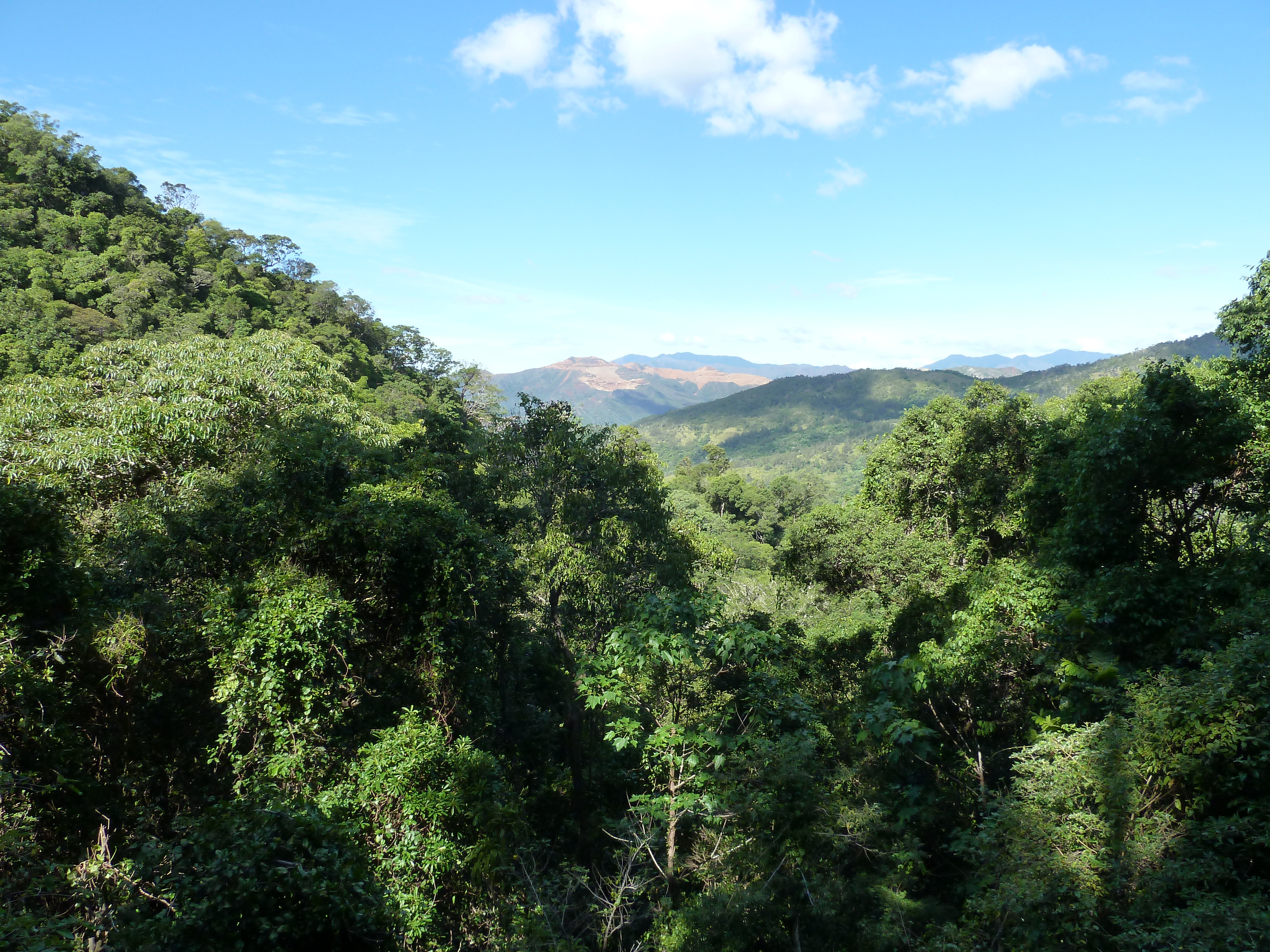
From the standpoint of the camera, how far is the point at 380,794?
5.27 metres

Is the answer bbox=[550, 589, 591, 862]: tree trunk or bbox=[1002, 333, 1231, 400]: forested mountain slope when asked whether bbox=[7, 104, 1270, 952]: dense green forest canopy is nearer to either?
bbox=[550, 589, 591, 862]: tree trunk

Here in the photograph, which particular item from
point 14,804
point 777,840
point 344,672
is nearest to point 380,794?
point 344,672

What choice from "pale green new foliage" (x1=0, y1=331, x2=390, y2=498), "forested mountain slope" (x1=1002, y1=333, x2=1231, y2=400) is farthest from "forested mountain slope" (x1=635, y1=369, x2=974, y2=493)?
"pale green new foliage" (x1=0, y1=331, x2=390, y2=498)

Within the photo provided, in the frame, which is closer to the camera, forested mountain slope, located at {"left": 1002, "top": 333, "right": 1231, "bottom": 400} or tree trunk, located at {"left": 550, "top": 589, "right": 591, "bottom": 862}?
tree trunk, located at {"left": 550, "top": 589, "right": 591, "bottom": 862}

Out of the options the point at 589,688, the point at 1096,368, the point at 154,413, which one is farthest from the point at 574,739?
the point at 1096,368

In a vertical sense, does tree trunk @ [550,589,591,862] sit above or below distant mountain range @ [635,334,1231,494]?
below

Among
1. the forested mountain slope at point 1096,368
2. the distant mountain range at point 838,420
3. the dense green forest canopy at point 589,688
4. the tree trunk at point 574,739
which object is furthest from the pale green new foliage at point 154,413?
the forested mountain slope at point 1096,368

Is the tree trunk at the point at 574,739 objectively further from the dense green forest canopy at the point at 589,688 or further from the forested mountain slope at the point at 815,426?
the forested mountain slope at the point at 815,426

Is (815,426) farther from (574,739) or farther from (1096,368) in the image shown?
(574,739)

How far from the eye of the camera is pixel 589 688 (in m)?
6.04

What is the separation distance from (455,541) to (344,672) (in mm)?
1693

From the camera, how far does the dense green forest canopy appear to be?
430 centimetres

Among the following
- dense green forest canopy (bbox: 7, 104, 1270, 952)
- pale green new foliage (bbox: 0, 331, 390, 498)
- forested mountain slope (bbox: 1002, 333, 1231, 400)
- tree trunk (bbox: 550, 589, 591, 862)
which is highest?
forested mountain slope (bbox: 1002, 333, 1231, 400)

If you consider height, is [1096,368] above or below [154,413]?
above
